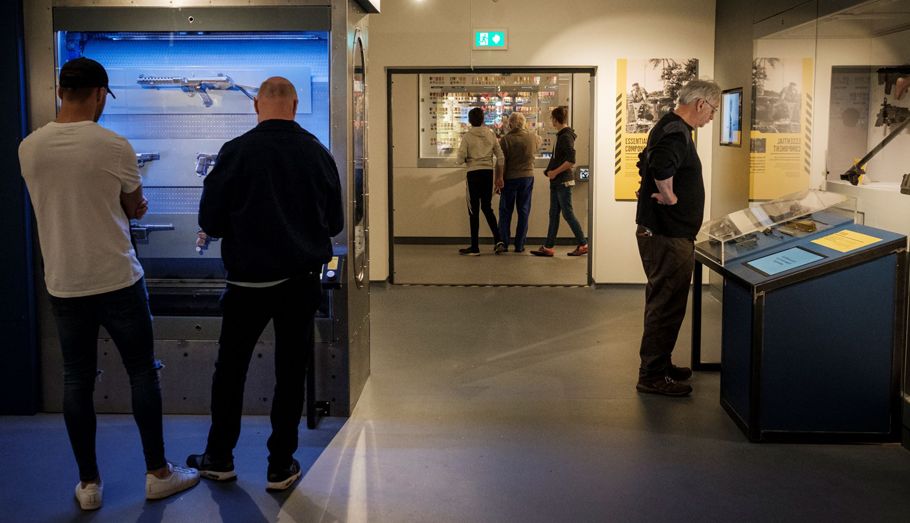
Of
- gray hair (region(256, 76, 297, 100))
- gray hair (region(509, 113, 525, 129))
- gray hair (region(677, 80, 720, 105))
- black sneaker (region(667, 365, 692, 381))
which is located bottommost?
black sneaker (region(667, 365, 692, 381))

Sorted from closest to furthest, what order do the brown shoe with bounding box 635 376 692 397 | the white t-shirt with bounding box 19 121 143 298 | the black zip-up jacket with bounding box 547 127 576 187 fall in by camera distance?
the white t-shirt with bounding box 19 121 143 298 < the brown shoe with bounding box 635 376 692 397 < the black zip-up jacket with bounding box 547 127 576 187

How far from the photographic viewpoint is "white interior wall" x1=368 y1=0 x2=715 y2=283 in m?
7.96

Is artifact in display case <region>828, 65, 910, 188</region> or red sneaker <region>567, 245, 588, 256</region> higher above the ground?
artifact in display case <region>828, 65, 910, 188</region>

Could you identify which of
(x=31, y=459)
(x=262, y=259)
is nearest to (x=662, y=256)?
(x=262, y=259)

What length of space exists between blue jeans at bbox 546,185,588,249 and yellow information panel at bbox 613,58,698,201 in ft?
6.58

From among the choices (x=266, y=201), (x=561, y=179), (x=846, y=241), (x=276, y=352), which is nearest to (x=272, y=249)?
(x=266, y=201)

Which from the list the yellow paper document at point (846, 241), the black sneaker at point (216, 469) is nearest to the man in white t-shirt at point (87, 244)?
the black sneaker at point (216, 469)

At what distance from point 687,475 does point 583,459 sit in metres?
0.45

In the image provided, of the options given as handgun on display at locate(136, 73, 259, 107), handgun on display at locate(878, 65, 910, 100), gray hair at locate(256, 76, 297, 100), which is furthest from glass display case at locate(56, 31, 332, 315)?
handgun on display at locate(878, 65, 910, 100)

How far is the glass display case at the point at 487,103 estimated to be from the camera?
10.8 meters

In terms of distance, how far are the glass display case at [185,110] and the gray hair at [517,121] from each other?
229 inches

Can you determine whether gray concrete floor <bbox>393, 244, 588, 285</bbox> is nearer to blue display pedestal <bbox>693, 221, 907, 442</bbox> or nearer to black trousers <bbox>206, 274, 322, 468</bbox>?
blue display pedestal <bbox>693, 221, 907, 442</bbox>

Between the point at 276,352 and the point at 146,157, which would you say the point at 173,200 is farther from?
the point at 276,352

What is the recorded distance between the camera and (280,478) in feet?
11.5
